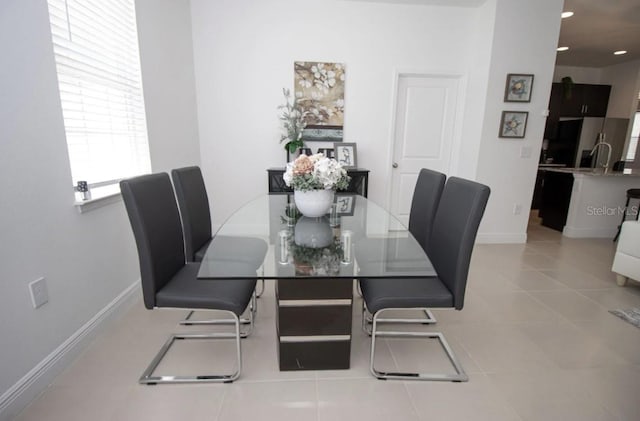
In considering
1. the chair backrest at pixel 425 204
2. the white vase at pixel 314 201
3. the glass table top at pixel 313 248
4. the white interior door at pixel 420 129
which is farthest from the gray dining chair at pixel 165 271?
the white interior door at pixel 420 129

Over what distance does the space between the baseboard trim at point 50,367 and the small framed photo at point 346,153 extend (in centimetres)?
253

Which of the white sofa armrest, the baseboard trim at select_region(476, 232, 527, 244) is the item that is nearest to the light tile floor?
the white sofa armrest

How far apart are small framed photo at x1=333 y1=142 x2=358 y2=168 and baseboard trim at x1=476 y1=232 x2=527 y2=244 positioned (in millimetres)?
1793

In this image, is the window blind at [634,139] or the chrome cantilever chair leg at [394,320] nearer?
the chrome cantilever chair leg at [394,320]

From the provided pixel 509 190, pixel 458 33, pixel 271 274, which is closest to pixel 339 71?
pixel 458 33

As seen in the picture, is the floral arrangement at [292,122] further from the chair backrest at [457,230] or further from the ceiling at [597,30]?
the chair backrest at [457,230]

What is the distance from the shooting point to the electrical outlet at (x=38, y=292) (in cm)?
138

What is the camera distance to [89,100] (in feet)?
5.91

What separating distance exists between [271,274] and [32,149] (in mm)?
A: 1227

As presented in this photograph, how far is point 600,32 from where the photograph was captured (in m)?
4.08

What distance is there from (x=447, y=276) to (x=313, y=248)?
0.70 metres

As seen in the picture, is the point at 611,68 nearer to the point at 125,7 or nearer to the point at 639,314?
the point at 639,314

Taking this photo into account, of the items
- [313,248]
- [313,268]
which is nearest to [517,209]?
[313,248]

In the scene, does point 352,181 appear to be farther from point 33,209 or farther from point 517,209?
point 33,209
